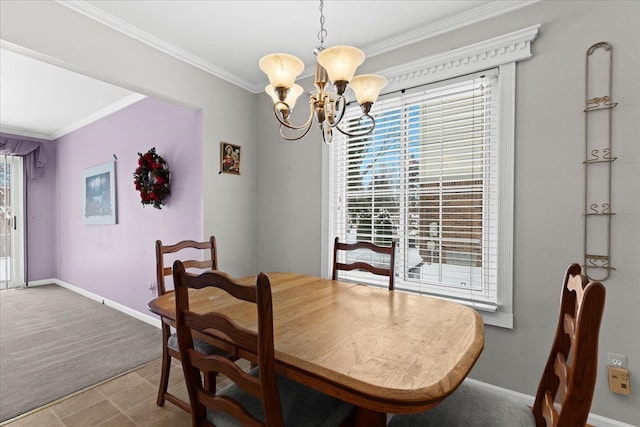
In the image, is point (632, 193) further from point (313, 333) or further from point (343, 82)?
point (313, 333)

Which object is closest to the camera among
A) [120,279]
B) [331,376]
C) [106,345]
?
[331,376]

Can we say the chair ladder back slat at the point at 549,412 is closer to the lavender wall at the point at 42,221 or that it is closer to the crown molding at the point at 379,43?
the crown molding at the point at 379,43

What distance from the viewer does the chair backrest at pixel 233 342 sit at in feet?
2.74

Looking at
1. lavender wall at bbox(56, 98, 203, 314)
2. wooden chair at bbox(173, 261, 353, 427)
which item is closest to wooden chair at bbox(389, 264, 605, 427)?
wooden chair at bbox(173, 261, 353, 427)

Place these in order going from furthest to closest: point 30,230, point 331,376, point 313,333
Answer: point 30,230, point 313,333, point 331,376

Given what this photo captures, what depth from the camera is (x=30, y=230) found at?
4973mm

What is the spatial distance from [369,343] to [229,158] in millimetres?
2423

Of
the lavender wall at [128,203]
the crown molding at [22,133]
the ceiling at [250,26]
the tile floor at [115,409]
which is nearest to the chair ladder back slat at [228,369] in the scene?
the tile floor at [115,409]

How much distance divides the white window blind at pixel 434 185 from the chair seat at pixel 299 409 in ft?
4.45

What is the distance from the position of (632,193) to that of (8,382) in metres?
4.20

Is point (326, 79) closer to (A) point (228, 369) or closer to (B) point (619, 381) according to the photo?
(A) point (228, 369)

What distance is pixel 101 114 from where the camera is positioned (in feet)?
13.2

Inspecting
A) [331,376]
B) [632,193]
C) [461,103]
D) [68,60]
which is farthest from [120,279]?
[632,193]

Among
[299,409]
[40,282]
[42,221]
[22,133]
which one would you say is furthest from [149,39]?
[40,282]
